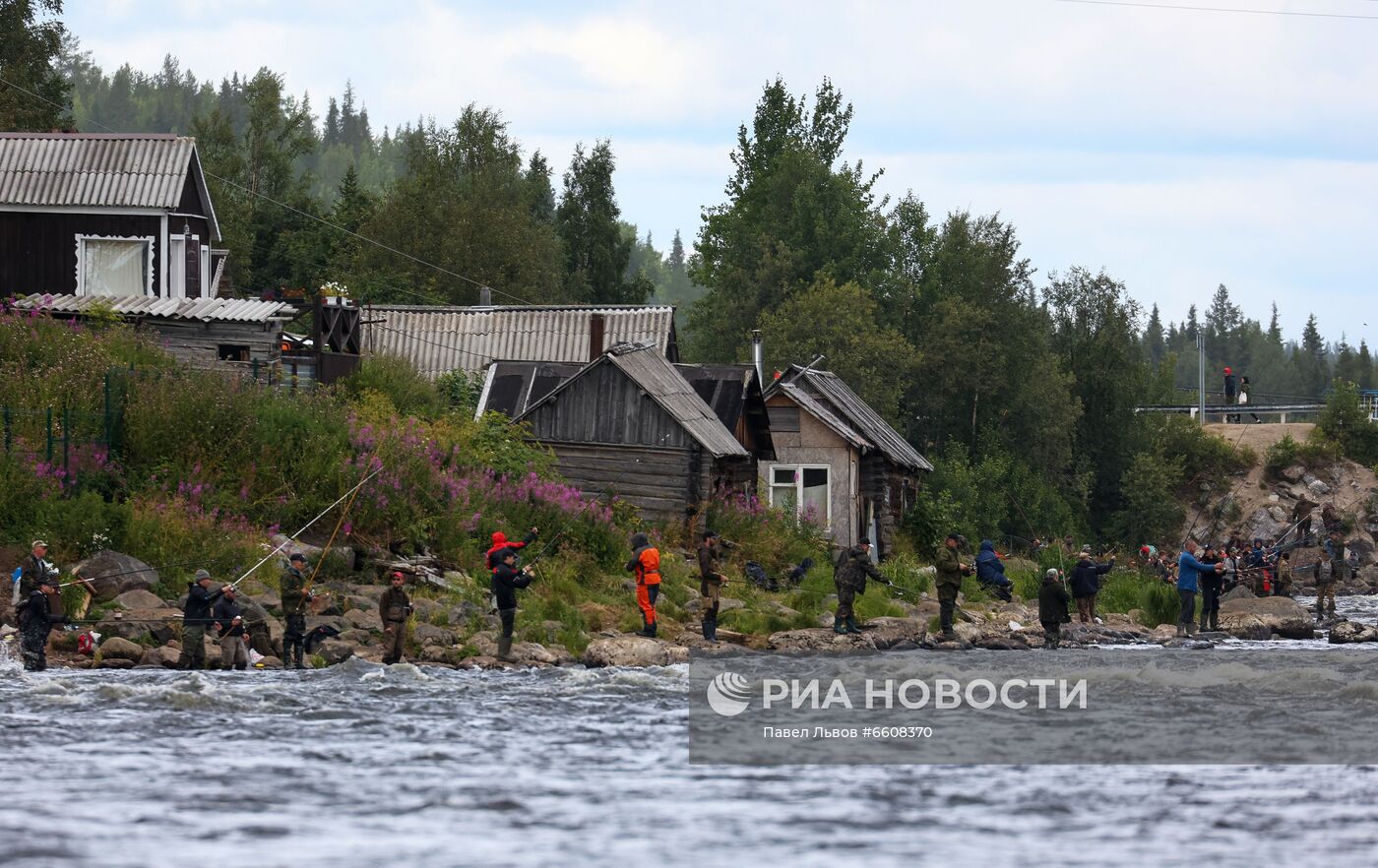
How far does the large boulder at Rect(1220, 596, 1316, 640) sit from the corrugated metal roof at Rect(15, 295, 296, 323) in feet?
64.5

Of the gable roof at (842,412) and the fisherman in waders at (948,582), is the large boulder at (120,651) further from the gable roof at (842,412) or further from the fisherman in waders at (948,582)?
the gable roof at (842,412)

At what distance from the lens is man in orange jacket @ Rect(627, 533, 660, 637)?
74.4 feet

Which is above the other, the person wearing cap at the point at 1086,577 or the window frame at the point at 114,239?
the window frame at the point at 114,239

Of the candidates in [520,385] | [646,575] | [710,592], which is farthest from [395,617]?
[520,385]

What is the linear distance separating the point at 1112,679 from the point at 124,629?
1234 cm

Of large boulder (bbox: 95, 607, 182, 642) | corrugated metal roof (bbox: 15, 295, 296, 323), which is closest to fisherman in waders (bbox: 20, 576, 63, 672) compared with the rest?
large boulder (bbox: 95, 607, 182, 642)

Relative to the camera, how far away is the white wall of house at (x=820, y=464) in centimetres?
4100

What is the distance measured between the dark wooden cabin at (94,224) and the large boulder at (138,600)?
13.9 meters

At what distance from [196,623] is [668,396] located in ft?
53.4

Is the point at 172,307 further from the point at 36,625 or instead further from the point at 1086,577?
the point at 1086,577

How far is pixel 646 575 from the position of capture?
22844 mm

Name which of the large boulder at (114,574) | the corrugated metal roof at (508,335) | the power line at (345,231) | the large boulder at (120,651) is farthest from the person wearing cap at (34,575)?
the power line at (345,231)

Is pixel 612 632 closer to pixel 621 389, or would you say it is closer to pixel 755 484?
pixel 621 389

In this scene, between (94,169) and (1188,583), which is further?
(94,169)
